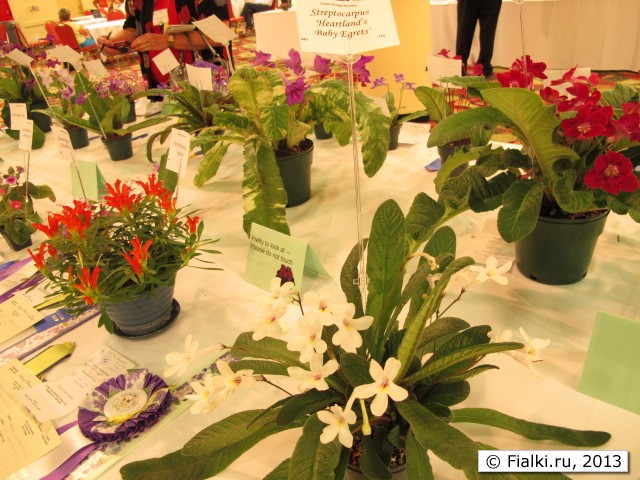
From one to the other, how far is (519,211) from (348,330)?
0.45m

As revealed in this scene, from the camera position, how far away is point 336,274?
107 centimetres

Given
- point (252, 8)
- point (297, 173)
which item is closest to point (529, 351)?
point (297, 173)

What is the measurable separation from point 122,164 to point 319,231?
3.14 ft

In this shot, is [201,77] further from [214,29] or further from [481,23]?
[481,23]

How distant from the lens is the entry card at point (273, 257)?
3.05 feet

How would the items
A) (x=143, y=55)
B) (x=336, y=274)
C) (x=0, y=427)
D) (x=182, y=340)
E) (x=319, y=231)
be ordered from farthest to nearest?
(x=143, y=55)
(x=319, y=231)
(x=336, y=274)
(x=182, y=340)
(x=0, y=427)

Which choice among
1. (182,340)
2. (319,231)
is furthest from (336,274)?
(182,340)

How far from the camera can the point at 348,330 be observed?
50 cm

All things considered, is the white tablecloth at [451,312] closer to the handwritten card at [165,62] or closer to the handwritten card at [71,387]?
the handwritten card at [71,387]

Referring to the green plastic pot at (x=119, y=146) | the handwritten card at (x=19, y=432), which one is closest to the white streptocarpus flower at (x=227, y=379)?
the handwritten card at (x=19, y=432)

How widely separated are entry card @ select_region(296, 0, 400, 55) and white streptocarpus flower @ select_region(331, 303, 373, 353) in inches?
16.3

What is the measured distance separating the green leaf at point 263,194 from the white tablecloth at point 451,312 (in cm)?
13

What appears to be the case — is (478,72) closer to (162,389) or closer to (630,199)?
(630,199)

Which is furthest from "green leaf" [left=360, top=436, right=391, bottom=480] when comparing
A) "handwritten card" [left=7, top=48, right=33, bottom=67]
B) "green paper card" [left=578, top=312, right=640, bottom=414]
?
"handwritten card" [left=7, top=48, right=33, bottom=67]
